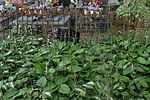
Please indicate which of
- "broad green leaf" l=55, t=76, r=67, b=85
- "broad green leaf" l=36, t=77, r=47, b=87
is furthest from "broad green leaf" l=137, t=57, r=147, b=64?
"broad green leaf" l=36, t=77, r=47, b=87

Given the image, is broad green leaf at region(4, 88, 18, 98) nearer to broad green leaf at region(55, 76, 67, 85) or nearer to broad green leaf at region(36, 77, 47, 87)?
broad green leaf at region(36, 77, 47, 87)

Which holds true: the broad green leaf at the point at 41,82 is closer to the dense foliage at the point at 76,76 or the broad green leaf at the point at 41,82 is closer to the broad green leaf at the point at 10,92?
the dense foliage at the point at 76,76

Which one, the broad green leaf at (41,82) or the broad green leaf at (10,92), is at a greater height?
the broad green leaf at (41,82)

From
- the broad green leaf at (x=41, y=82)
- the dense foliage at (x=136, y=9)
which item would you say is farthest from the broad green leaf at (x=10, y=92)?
the dense foliage at (x=136, y=9)

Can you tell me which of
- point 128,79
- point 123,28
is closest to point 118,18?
point 123,28

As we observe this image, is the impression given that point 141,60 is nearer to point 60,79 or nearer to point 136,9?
point 60,79

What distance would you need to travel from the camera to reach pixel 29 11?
15.9ft

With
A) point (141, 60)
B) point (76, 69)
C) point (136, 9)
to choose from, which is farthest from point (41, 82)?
point (136, 9)

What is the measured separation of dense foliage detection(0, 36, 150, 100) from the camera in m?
2.19

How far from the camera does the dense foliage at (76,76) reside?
2193 mm

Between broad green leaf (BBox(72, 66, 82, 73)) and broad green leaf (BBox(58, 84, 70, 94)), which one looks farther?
broad green leaf (BBox(72, 66, 82, 73))

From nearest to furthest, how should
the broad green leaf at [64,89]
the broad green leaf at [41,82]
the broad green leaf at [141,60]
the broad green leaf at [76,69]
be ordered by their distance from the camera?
the broad green leaf at [64,89] → the broad green leaf at [41,82] → the broad green leaf at [76,69] → the broad green leaf at [141,60]

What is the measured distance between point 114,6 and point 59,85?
7.84 m

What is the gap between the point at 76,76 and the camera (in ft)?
7.97
